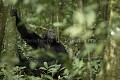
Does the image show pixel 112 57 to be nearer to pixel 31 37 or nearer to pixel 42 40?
pixel 42 40

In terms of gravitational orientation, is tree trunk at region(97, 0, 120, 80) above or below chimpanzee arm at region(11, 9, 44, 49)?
above

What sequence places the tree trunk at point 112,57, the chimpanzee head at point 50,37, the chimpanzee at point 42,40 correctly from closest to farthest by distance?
the tree trunk at point 112,57 → the chimpanzee head at point 50,37 → the chimpanzee at point 42,40

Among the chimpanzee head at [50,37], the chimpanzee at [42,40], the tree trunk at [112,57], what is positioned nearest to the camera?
the tree trunk at [112,57]

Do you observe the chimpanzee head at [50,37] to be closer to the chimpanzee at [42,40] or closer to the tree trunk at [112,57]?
the chimpanzee at [42,40]

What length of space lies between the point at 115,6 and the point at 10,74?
138 cm

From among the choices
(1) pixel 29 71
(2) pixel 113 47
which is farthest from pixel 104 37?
(1) pixel 29 71

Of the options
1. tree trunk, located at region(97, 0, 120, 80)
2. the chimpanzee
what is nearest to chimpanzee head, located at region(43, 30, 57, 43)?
the chimpanzee

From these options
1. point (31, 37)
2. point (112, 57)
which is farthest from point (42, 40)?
point (112, 57)

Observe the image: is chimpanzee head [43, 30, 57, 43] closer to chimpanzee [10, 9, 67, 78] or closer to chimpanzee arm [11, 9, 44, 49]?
chimpanzee [10, 9, 67, 78]

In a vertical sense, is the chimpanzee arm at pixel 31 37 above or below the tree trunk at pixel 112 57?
below

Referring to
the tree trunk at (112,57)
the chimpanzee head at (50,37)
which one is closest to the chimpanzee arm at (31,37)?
the chimpanzee head at (50,37)

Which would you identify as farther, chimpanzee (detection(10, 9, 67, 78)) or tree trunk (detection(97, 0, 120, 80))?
chimpanzee (detection(10, 9, 67, 78))

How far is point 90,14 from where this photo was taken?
1086 millimetres

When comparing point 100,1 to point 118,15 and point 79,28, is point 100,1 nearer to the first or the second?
point 118,15
